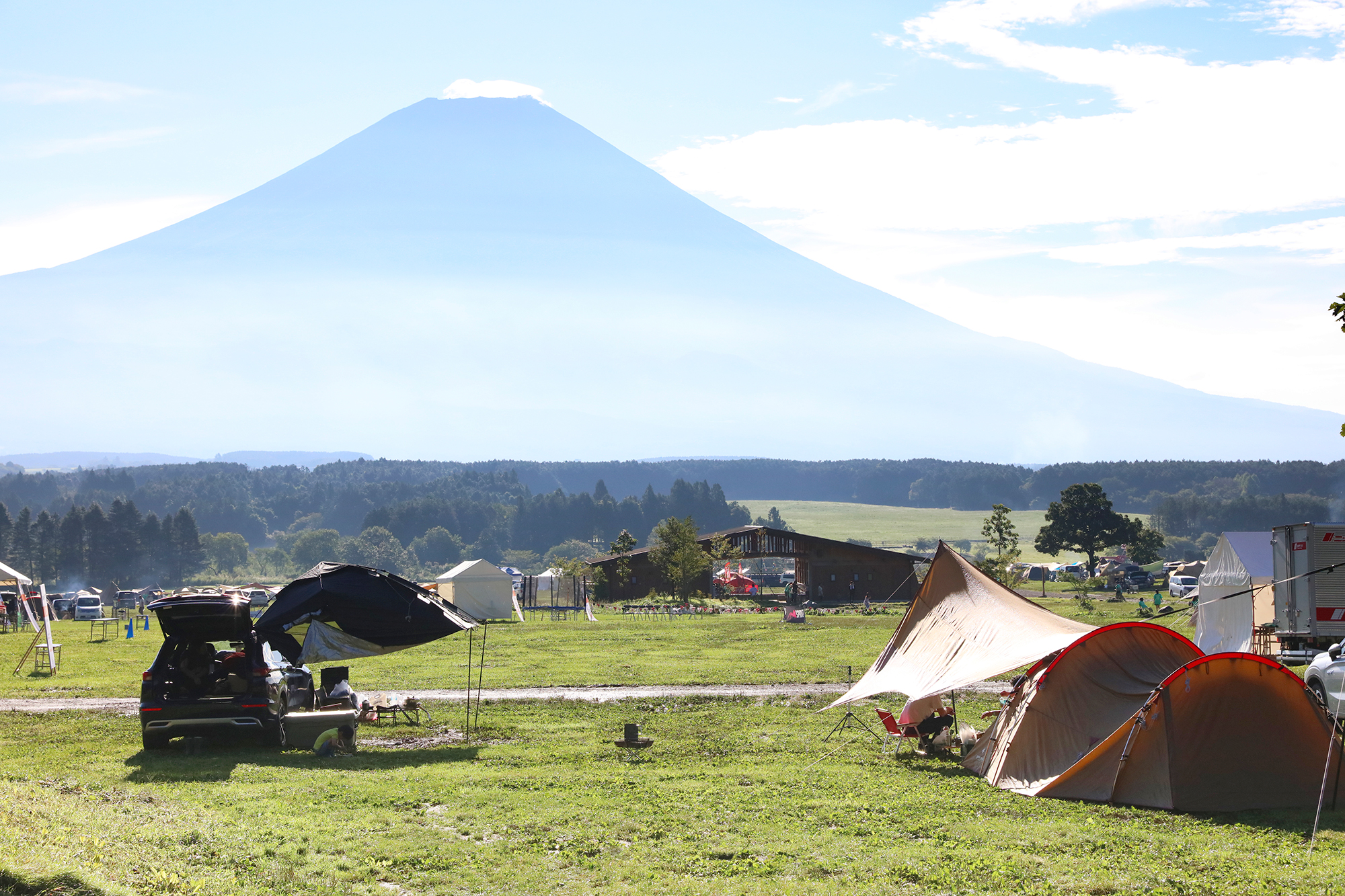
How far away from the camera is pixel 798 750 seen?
16.8m

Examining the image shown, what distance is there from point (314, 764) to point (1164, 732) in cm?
1107

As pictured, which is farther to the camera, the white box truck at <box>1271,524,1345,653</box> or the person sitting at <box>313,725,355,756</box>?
the white box truck at <box>1271,524,1345,653</box>

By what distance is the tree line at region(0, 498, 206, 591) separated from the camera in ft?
459

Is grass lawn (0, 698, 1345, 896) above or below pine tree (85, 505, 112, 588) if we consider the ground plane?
above

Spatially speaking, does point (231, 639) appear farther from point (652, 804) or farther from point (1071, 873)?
point (1071, 873)

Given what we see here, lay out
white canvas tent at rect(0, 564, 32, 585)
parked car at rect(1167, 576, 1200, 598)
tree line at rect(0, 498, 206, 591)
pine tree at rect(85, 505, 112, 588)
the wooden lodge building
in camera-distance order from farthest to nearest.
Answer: pine tree at rect(85, 505, 112, 588), tree line at rect(0, 498, 206, 591), the wooden lodge building, parked car at rect(1167, 576, 1200, 598), white canvas tent at rect(0, 564, 32, 585)

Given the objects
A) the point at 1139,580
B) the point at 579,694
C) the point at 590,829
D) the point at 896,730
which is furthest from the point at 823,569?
the point at 590,829

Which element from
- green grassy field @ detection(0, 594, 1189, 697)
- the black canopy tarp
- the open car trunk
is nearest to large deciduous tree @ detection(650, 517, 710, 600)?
green grassy field @ detection(0, 594, 1189, 697)

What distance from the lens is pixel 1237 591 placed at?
30.7 metres

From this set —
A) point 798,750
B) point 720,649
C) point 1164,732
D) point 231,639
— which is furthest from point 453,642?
point 1164,732

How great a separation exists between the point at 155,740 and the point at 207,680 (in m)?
1.26

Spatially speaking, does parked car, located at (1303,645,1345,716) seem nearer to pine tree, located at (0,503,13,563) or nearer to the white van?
the white van

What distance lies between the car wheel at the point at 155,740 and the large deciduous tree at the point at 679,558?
5140cm

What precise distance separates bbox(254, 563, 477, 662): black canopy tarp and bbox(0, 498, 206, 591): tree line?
136859 mm
